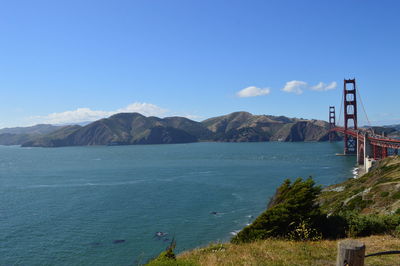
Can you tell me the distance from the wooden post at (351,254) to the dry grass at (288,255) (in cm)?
446

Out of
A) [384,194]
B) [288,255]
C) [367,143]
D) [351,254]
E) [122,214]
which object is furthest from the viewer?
[367,143]

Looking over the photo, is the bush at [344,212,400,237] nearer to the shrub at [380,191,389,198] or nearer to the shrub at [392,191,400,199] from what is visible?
the shrub at [392,191,400,199]

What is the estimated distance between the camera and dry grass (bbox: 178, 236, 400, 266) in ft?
30.6

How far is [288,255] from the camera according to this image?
10227mm

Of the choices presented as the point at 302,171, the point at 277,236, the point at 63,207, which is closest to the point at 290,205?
the point at 277,236

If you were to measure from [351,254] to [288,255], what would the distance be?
593 cm

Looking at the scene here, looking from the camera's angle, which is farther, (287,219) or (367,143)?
(367,143)

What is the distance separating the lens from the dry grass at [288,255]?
30.6 ft

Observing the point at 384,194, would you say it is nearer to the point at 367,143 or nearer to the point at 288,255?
the point at 288,255

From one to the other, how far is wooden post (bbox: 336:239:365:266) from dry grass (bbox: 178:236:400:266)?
4.46 m

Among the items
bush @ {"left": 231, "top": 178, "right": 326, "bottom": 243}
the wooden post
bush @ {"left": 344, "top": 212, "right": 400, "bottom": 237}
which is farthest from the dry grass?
the wooden post

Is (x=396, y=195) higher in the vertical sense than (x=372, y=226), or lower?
lower

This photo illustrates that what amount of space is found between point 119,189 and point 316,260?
61.2 meters

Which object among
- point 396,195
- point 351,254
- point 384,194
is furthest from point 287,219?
point 384,194
